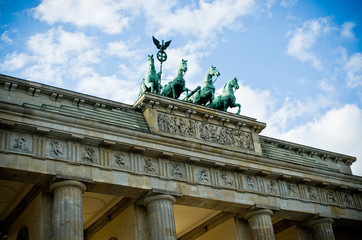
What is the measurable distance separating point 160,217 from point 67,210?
419 cm

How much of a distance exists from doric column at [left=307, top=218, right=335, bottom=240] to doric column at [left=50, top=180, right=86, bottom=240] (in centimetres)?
1318

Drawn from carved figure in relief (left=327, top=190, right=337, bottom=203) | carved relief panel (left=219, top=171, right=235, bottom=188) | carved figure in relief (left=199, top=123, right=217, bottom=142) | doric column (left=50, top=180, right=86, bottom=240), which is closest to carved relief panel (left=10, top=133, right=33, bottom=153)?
doric column (left=50, top=180, right=86, bottom=240)

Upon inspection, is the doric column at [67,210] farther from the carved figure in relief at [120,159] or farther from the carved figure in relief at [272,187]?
the carved figure in relief at [272,187]

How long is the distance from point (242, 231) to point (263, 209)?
1.80 m

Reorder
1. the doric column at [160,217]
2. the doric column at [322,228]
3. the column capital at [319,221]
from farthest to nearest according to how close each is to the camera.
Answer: the column capital at [319,221] < the doric column at [322,228] < the doric column at [160,217]

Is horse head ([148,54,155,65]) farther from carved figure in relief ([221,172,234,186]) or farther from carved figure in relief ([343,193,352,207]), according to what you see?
carved figure in relief ([343,193,352,207])

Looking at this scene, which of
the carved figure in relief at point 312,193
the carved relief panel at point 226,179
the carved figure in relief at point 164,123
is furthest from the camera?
the carved figure in relief at point 312,193

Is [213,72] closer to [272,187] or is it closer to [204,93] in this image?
[204,93]

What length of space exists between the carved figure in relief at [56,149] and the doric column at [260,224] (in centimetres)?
1001

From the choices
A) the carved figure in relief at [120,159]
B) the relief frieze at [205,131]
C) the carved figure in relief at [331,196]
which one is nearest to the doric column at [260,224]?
the relief frieze at [205,131]

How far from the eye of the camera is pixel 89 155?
21984 millimetres

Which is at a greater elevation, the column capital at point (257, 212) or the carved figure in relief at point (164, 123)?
the carved figure in relief at point (164, 123)

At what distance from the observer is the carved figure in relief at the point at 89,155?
2184cm

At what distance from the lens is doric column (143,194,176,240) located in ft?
72.7
